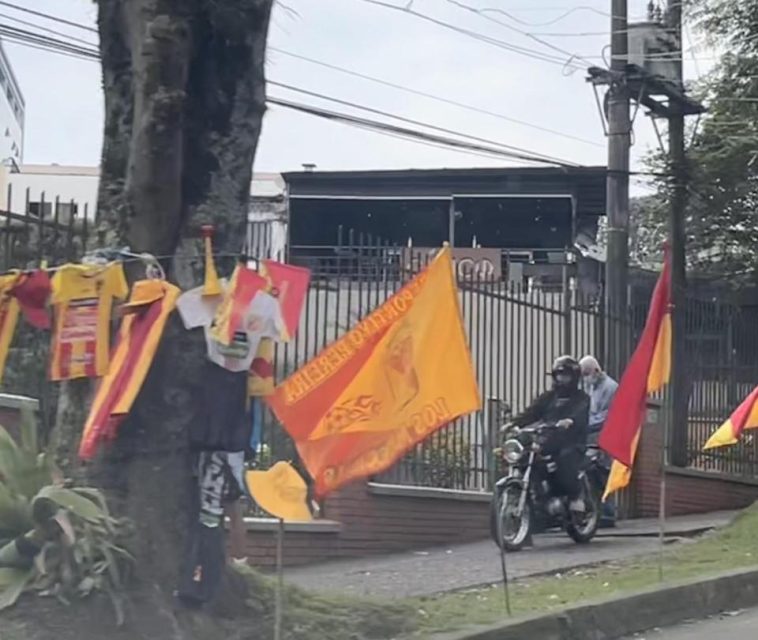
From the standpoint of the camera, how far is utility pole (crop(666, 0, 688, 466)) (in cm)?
1666

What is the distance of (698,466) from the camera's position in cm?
1702

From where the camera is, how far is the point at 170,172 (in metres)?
6.85

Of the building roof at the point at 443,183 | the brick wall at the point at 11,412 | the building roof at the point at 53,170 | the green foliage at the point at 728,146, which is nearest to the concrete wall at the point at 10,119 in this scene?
the building roof at the point at 53,170

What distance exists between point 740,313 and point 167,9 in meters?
12.0

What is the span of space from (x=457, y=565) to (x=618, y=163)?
7.20 m

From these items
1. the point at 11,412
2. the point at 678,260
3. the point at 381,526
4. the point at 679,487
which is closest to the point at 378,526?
the point at 381,526

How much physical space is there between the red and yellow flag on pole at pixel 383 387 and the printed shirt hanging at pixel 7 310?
1.44 metres

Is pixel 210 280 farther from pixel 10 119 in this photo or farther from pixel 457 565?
pixel 10 119

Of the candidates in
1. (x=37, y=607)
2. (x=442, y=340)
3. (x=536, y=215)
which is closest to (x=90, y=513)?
(x=37, y=607)

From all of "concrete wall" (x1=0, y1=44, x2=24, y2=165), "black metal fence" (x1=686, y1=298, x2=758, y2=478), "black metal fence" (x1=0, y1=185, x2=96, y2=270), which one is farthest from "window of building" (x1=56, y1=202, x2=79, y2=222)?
"concrete wall" (x1=0, y1=44, x2=24, y2=165)

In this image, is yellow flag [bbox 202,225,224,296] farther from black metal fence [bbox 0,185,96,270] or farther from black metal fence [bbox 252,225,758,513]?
black metal fence [bbox 252,225,758,513]

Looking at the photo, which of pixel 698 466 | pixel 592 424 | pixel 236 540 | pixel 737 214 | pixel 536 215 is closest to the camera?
pixel 236 540

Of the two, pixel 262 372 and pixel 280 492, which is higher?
pixel 262 372

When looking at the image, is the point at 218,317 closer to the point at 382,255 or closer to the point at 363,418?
the point at 363,418
